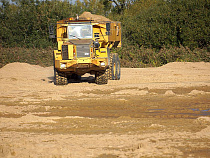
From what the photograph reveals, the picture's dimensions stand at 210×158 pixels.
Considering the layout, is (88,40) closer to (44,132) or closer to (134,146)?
(44,132)

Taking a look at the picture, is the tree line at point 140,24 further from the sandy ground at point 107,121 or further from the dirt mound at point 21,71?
the sandy ground at point 107,121

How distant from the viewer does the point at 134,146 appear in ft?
17.5

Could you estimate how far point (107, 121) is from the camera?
278 inches

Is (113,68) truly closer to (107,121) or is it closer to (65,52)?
(65,52)

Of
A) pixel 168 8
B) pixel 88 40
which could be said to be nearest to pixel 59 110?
pixel 88 40

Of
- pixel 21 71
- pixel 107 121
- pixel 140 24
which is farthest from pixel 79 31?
pixel 140 24

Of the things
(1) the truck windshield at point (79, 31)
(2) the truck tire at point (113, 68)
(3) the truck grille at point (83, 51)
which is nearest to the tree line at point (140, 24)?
Result: (2) the truck tire at point (113, 68)

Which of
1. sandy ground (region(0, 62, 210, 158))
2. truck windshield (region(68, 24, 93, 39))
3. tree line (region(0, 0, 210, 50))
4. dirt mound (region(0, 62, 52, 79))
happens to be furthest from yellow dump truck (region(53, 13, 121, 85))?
tree line (region(0, 0, 210, 50))

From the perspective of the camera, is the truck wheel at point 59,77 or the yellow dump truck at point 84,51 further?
the truck wheel at point 59,77

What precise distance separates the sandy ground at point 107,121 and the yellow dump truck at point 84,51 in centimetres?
73

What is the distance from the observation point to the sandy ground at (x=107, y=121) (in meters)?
5.21

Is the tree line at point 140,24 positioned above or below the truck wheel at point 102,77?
above

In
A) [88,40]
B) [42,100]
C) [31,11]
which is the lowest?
[42,100]

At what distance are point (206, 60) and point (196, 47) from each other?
5.53ft
